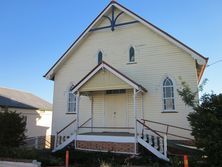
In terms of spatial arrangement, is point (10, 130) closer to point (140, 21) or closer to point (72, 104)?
point (72, 104)

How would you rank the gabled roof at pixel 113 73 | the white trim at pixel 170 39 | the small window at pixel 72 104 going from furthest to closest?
the small window at pixel 72 104 → the white trim at pixel 170 39 → the gabled roof at pixel 113 73

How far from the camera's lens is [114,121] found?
16.5 m

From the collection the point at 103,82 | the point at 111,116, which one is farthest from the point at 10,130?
the point at 111,116

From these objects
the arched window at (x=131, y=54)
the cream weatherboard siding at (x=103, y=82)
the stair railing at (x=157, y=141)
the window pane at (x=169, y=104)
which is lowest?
the stair railing at (x=157, y=141)

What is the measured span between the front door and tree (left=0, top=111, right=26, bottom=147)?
5776mm

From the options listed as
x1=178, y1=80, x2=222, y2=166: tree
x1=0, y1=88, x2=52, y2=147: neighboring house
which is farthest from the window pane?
x1=0, y1=88, x2=52, y2=147: neighboring house

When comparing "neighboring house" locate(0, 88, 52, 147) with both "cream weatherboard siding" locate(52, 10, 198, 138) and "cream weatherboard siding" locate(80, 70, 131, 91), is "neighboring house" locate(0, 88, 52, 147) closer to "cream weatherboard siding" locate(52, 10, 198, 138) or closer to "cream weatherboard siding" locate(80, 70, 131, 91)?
"cream weatherboard siding" locate(52, 10, 198, 138)

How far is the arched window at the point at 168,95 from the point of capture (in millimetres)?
14891

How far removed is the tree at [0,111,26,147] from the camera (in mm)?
14625

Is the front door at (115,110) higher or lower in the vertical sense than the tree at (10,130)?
higher

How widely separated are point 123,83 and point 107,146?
12.6ft

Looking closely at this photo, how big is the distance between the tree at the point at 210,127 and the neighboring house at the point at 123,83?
2.81 m

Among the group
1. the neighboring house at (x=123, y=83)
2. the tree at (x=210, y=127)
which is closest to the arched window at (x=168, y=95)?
the neighboring house at (x=123, y=83)

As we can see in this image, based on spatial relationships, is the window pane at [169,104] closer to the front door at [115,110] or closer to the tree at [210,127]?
the front door at [115,110]
